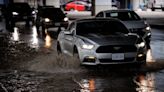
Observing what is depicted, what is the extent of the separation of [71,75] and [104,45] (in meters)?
1.19

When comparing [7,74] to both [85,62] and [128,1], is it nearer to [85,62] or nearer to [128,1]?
[85,62]

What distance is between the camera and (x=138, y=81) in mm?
10938

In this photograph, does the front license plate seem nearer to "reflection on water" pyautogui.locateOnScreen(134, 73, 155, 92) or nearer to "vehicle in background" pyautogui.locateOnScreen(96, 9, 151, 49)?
"reflection on water" pyautogui.locateOnScreen(134, 73, 155, 92)

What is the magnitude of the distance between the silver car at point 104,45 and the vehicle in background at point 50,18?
627 inches

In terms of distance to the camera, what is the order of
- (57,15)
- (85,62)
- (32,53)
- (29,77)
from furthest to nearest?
(57,15)
(32,53)
(85,62)
(29,77)

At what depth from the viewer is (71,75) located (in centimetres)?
1198

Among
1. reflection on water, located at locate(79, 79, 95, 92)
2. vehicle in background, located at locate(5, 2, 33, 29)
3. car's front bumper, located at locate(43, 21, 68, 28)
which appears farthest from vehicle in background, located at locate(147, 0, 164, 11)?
reflection on water, located at locate(79, 79, 95, 92)

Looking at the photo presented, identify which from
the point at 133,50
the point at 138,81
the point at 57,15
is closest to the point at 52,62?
the point at 133,50

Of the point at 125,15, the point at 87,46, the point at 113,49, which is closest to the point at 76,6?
the point at 125,15

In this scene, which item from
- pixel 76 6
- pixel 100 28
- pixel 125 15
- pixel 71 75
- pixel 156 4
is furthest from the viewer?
pixel 76 6

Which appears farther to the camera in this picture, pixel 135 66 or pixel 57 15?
pixel 57 15

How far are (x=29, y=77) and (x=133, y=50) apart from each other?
2850 mm

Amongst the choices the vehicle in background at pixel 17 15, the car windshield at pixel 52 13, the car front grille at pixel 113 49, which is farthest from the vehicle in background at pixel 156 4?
the car front grille at pixel 113 49

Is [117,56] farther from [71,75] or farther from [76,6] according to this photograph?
[76,6]
